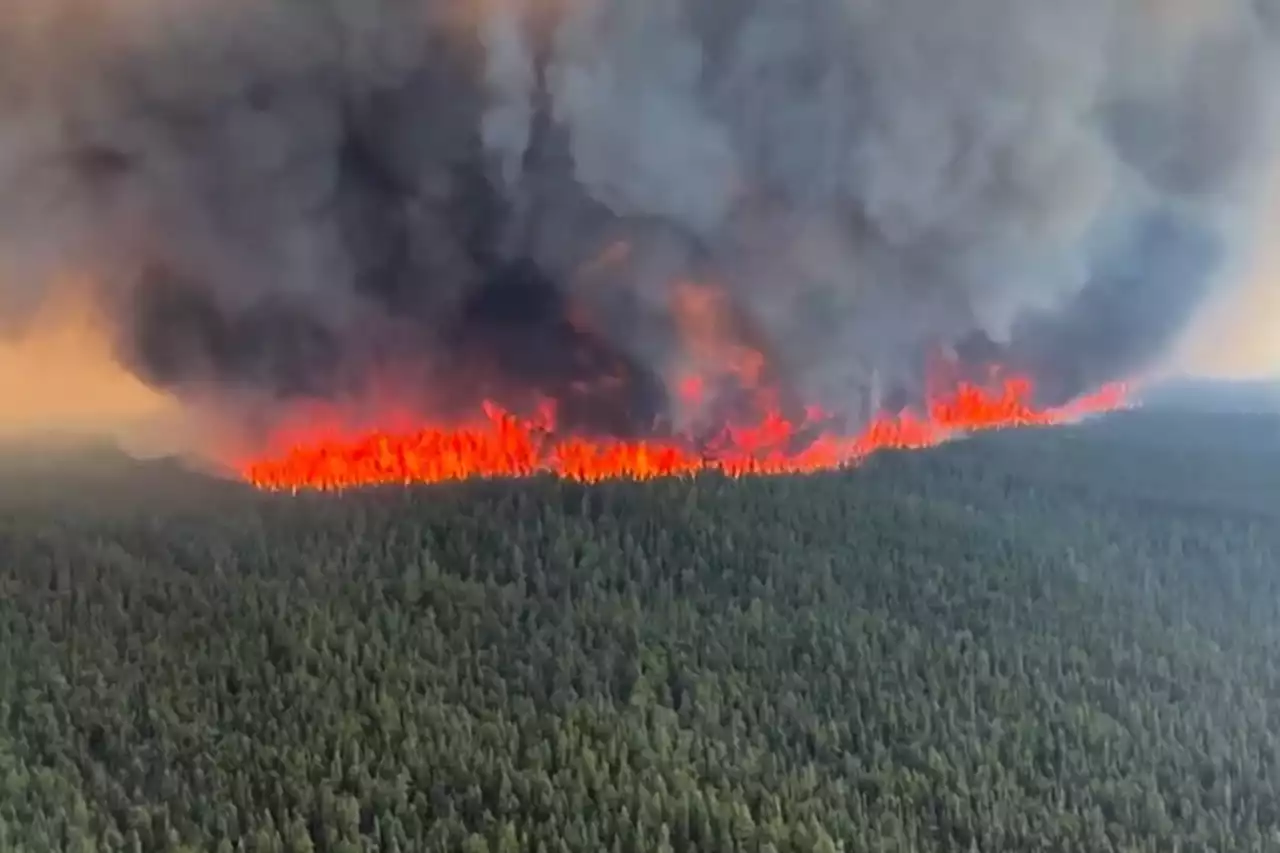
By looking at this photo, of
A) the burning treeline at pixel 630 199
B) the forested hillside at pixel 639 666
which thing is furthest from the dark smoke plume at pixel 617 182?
the forested hillside at pixel 639 666

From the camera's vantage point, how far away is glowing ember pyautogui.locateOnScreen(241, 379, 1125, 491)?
154 centimetres

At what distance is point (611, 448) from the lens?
1606mm

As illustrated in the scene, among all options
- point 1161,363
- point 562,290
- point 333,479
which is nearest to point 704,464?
point 562,290

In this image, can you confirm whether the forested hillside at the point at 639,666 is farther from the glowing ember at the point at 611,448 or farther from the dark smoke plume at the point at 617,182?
the dark smoke plume at the point at 617,182

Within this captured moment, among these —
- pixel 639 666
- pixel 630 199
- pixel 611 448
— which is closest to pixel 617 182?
pixel 630 199

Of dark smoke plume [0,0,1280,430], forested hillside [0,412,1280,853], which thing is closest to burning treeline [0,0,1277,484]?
dark smoke plume [0,0,1280,430]

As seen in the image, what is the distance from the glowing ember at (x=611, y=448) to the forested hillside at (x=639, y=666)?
0.09 ft

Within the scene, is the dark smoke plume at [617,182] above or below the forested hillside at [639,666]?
above

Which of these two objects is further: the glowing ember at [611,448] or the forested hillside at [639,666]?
the glowing ember at [611,448]

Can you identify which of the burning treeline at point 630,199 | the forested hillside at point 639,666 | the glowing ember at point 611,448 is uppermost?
the burning treeline at point 630,199

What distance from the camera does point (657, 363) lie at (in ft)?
5.29

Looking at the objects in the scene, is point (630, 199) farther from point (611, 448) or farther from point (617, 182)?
point (611, 448)

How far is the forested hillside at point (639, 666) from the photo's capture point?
4.73 ft

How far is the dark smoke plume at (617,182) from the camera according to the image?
148 centimetres
